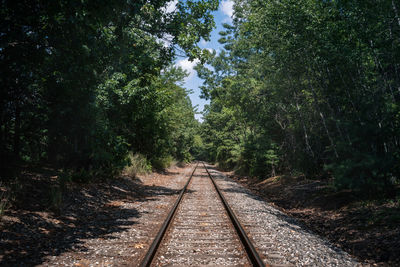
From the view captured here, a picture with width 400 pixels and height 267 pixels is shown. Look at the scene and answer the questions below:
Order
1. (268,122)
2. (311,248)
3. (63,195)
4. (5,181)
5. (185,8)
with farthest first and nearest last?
(268,122) < (185,8) < (63,195) < (5,181) < (311,248)

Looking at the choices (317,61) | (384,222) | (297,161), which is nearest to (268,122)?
(297,161)

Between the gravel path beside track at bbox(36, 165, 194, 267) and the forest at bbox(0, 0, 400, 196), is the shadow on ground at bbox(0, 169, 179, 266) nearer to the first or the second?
the gravel path beside track at bbox(36, 165, 194, 267)

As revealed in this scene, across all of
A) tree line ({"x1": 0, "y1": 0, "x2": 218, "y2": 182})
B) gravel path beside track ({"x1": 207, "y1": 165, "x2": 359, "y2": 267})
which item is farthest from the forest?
gravel path beside track ({"x1": 207, "y1": 165, "x2": 359, "y2": 267})

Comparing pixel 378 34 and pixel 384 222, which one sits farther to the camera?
pixel 378 34

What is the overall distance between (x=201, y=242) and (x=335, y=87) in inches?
283

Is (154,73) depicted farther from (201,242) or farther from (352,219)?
(352,219)

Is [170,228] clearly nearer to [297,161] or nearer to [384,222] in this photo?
[384,222]

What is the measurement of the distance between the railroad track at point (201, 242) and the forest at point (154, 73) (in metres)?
2.41

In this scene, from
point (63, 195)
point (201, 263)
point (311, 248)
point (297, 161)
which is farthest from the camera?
point (297, 161)

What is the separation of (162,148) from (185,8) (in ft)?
40.3

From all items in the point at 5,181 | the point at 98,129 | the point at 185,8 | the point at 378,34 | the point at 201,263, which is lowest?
the point at 201,263

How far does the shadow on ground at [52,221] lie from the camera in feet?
13.9

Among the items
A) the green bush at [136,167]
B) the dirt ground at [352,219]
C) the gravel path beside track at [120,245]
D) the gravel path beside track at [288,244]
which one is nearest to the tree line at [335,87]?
the dirt ground at [352,219]

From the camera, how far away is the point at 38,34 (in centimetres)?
515
